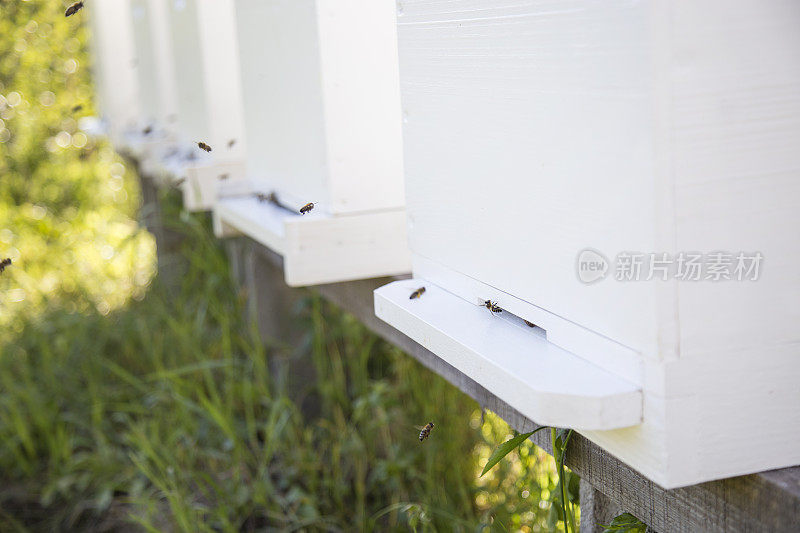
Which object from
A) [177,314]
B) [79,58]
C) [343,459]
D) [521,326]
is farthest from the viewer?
[79,58]

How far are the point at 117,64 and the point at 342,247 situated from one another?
4239mm

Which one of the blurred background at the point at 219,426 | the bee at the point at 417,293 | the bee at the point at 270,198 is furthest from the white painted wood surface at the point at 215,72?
the bee at the point at 417,293

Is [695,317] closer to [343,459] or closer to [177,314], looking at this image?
[343,459]

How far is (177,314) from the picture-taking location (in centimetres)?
377

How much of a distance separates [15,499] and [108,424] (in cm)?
39

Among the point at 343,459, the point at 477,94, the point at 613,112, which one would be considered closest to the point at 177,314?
the point at 343,459

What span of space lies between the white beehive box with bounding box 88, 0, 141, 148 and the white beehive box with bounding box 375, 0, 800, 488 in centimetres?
461

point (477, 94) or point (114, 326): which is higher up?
point (477, 94)

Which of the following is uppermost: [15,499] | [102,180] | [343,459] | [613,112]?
[613,112]

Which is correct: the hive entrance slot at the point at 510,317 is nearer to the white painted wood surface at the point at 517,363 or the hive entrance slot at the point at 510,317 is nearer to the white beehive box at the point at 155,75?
the white painted wood surface at the point at 517,363

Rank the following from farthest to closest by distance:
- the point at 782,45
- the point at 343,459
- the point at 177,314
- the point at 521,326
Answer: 1. the point at 177,314
2. the point at 343,459
3. the point at 521,326
4. the point at 782,45

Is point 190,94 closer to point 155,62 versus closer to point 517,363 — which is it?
point 155,62

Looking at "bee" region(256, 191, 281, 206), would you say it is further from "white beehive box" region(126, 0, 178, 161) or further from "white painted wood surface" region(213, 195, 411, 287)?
"white beehive box" region(126, 0, 178, 161)

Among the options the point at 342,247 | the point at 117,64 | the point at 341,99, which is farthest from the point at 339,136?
the point at 117,64
